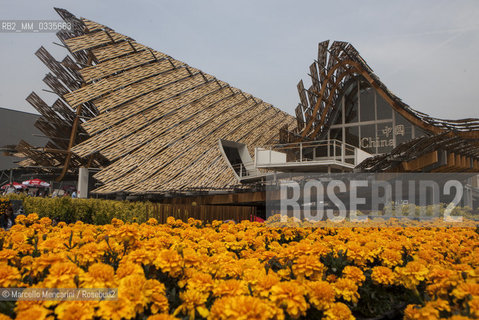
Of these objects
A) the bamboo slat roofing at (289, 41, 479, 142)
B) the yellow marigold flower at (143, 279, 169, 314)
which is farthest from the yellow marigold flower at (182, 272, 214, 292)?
the bamboo slat roofing at (289, 41, 479, 142)

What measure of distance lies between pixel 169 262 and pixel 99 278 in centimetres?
56

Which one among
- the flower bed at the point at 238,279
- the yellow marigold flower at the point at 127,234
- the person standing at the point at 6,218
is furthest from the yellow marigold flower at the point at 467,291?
the person standing at the point at 6,218

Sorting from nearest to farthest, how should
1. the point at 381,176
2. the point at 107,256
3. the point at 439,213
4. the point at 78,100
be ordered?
the point at 107,256 < the point at 439,213 < the point at 381,176 < the point at 78,100

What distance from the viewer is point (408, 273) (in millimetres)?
2541

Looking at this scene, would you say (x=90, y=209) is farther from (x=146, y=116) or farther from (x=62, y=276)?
(x=146, y=116)

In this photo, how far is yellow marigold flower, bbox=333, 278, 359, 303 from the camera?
2400 mm

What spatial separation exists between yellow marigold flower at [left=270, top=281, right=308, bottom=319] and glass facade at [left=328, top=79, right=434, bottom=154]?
1743cm

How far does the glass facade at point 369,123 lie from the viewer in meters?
18.0

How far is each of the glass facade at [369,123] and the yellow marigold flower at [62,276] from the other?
18041 millimetres

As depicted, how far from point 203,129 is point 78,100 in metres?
8.64

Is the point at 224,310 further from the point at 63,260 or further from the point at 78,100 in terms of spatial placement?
the point at 78,100

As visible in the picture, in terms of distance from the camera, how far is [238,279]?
8.14 feet

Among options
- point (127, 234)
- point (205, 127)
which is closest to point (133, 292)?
point (127, 234)

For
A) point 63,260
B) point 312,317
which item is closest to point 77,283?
point 63,260
